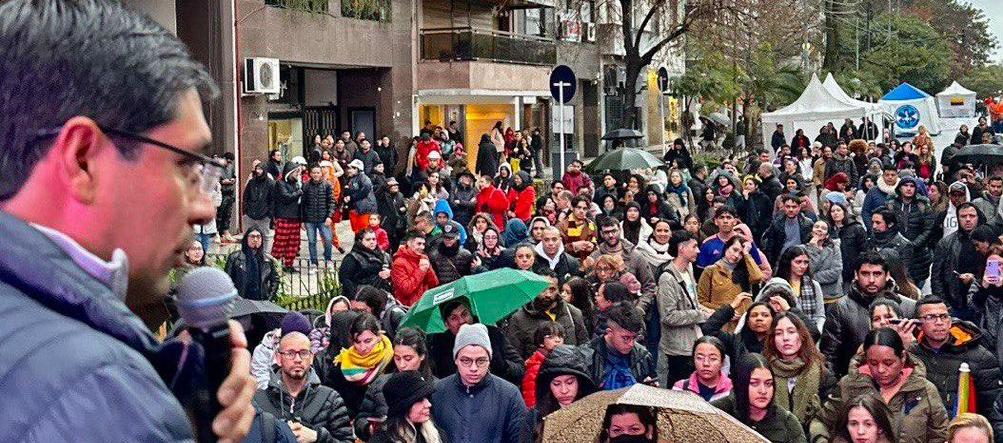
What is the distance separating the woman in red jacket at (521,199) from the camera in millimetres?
20422

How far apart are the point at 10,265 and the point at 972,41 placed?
113 m

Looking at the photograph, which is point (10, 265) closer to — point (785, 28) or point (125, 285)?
point (125, 285)

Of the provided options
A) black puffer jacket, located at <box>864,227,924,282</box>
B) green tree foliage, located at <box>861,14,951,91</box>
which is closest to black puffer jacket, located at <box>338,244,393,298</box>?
black puffer jacket, located at <box>864,227,924,282</box>

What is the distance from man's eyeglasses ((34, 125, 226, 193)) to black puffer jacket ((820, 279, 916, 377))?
8911 mm

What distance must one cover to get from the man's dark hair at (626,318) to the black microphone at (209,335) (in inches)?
298

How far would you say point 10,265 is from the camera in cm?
128

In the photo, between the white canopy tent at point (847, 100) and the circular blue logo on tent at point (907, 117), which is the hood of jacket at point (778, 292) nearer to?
the white canopy tent at point (847, 100)

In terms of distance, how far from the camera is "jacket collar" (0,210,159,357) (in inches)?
50.2

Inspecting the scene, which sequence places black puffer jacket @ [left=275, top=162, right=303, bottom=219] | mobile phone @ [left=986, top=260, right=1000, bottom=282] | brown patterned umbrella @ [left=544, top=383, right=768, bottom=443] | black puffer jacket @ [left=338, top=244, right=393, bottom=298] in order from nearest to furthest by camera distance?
1. brown patterned umbrella @ [left=544, top=383, right=768, bottom=443]
2. mobile phone @ [left=986, top=260, right=1000, bottom=282]
3. black puffer jacket @ [left=338, top=244, right=393, bottom=298]
4. black puffer jacket @ [left=275, top=162, right=303, bottom=219]

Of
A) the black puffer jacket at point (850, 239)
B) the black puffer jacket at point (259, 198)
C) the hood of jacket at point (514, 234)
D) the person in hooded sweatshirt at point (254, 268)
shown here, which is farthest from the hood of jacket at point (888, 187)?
the person in hooded sweatshirt at point (254, 268)

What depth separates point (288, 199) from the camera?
1953 centimetres

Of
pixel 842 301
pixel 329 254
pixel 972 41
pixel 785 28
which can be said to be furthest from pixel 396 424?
pixel 972 41

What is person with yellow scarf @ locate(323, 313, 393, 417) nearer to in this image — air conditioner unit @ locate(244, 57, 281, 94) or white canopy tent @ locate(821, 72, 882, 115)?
air conditioner unit @ locate(244, 57, 281, 94)

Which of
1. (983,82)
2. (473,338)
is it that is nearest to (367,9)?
(473,338)
